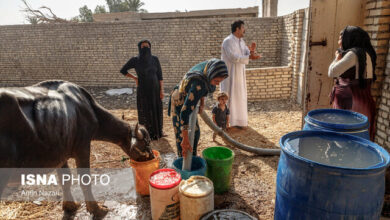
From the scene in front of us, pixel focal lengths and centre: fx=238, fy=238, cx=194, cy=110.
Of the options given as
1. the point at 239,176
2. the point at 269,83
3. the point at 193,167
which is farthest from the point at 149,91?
the point at 269,83

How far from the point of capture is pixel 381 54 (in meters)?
3.55

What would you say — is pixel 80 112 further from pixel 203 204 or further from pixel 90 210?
pixel 203 204

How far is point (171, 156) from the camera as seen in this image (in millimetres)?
4410

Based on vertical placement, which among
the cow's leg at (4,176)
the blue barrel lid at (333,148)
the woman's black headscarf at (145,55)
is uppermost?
the woman's black headscarf at (145,55)

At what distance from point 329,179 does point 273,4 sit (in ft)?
42.3

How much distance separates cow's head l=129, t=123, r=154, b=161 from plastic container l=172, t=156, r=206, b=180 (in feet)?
1.38

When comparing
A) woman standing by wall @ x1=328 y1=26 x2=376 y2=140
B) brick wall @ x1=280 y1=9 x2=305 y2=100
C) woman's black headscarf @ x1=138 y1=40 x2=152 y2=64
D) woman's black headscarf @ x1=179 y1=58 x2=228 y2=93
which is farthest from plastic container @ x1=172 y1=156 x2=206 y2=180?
brick wall @ x1=280 y1=9 x2=305 y2=100

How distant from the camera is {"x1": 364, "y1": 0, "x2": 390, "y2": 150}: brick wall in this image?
3.41 m

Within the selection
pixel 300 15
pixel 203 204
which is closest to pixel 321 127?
pixel 203 204

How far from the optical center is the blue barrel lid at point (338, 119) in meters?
2.16

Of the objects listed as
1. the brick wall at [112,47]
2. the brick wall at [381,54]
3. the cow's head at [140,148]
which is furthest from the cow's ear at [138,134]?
the brick wall at [112,47]

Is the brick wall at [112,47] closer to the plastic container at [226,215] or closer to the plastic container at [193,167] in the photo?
the plastic container at [193,167]

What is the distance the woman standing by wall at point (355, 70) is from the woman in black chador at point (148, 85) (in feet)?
10.5

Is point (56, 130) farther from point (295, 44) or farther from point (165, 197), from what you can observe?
point (295, 44)
